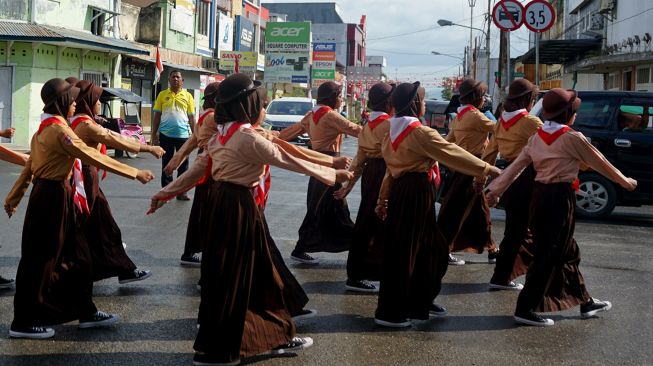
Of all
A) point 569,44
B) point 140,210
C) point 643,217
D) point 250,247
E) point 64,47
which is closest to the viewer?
point 250,247

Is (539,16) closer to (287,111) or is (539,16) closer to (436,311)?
(436,311)

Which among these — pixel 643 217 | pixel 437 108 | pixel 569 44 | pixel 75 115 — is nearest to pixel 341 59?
pixel 569 44

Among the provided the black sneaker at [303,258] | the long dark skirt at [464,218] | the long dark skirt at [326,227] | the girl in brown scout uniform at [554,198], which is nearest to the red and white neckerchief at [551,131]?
the girl in brown scout uniform at [554,198]

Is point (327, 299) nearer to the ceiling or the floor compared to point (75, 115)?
nearer to the floor

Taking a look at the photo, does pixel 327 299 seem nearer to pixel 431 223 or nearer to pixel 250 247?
pixel 431 223

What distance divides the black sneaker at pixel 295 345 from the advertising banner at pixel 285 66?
167 feet

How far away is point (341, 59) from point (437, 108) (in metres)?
84.5

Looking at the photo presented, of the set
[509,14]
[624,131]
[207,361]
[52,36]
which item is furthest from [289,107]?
[207,361]

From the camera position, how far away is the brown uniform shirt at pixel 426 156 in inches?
233

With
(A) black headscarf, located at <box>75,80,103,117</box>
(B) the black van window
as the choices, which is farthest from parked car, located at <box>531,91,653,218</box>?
(A) black headscarf, located at <box>75,80,103,117</box>

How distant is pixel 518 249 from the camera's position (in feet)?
24.1

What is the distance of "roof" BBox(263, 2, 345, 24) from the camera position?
336 ft

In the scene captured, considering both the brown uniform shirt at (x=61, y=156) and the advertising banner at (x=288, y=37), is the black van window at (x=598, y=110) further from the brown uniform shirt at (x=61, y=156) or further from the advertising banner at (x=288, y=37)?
the advertising banner at (x=288, y=37)

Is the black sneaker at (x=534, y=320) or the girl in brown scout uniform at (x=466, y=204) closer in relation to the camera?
the black sneaker at (x=534, y=320)
